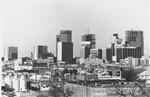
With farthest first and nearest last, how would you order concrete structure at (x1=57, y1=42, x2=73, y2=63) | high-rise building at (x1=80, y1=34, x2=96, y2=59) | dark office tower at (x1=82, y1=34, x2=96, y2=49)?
high-rise building at (x1=80, y1=34, x2=96, y2=59), concrete structure at (x1=57, y1=42, x2=73, y2=63), dark office tower at (x1=82, y1=34, x2=96, y2=49)

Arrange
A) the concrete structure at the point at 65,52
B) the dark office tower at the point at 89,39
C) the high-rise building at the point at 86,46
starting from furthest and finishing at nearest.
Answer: the high-rise building at the point at 86,46
the concrete structure at the point at 65,52
the dark office tower at the point at 89,39

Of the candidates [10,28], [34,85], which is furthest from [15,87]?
[10,28]

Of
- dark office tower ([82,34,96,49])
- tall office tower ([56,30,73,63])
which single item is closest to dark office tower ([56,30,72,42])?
tall office tower ([56,30,73,63])

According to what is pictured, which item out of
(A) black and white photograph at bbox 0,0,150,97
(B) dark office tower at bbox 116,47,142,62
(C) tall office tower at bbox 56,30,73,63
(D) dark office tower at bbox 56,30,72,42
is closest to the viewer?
(A) black and white photograph at bbox 0,0,150,97

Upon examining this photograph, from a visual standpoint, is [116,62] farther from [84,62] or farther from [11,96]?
[11,96]

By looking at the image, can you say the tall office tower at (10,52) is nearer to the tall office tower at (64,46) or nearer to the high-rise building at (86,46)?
the tall office tower at (64,46)

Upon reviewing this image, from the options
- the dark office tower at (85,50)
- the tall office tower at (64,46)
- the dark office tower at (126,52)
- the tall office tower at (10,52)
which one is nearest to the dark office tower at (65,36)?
the tall office tower at (64,46)

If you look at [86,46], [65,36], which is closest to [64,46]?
[65,36]

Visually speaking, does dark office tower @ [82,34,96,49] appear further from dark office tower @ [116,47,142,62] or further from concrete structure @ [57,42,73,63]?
dark office tower @ [116,47,142,62]
